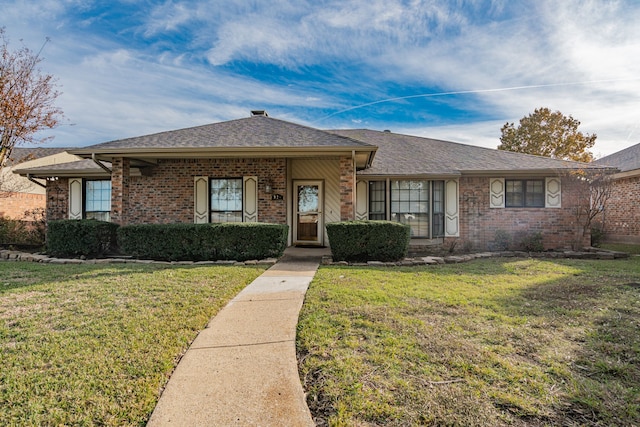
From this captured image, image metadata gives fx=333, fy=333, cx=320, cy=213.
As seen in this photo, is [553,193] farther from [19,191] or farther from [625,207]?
[19,191]

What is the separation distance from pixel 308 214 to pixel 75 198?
7.98 metres

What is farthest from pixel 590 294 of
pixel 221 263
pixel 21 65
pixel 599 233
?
pixel 21 65

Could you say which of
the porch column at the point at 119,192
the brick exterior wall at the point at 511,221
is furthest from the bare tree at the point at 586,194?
the porch column at the point at 119,192

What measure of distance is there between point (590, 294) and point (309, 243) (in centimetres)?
742

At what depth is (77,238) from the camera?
8.54m

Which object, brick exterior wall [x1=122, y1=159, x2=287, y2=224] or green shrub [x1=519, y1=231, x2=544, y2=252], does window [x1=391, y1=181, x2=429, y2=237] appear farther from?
brick exterior wall [x1=122, y1=159, x2=287, y2=224]

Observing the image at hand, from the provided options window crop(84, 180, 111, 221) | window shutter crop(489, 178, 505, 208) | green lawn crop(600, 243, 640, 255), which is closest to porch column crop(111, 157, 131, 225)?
window crop(84, 180, 111, 221)

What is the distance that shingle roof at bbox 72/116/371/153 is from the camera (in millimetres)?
8742

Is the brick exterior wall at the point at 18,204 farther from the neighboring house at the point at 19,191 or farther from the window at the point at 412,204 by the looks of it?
the window at the point at 412,204

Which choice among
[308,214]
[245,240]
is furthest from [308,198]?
[245,240]

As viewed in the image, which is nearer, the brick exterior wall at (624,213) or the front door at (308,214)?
the front door at (308,214)

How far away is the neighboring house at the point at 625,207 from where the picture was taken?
13.4m

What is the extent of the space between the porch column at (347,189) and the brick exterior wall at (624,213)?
1142cm

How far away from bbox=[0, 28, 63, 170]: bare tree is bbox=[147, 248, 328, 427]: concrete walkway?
12087 mm
